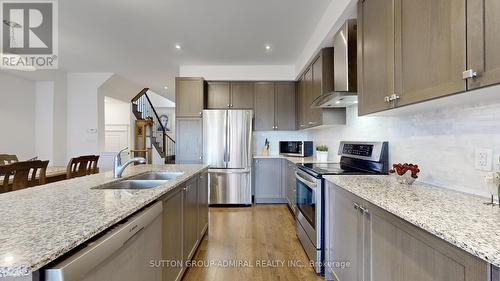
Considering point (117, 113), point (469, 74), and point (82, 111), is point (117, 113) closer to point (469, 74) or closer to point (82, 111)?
point (82, 111)

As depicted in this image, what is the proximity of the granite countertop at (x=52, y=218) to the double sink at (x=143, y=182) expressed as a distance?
310 millimetres

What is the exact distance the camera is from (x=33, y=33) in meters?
3.37

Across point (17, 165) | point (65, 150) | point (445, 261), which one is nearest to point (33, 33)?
point (17, 165)

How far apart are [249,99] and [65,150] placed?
4.23m

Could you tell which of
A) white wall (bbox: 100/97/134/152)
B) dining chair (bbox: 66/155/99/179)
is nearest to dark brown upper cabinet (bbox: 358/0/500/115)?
dining chair (bbox: 66/155/99/179)

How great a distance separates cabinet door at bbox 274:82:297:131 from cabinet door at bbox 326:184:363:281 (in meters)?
2.82

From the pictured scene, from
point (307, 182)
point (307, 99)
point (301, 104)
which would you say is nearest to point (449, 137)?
point (307, 182)

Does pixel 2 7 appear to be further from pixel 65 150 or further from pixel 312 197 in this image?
pixel 312 197

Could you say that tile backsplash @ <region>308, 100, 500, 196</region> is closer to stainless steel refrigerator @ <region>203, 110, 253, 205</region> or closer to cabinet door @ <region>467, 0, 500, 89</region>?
cabinet door @ <region>467, 0, 500, 89</region>

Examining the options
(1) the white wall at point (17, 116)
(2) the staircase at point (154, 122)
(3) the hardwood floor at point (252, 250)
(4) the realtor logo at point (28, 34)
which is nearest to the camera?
(3) the hardwood floor at point (252, 250)

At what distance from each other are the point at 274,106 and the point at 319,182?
285 cm

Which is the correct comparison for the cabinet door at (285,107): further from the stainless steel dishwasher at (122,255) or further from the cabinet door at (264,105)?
the stainless steel dishwasher at (122,255)

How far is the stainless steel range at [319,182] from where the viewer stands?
6.97 ft

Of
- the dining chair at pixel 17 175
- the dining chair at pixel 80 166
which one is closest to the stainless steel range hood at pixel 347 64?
the dining chair at pixel 17 175
